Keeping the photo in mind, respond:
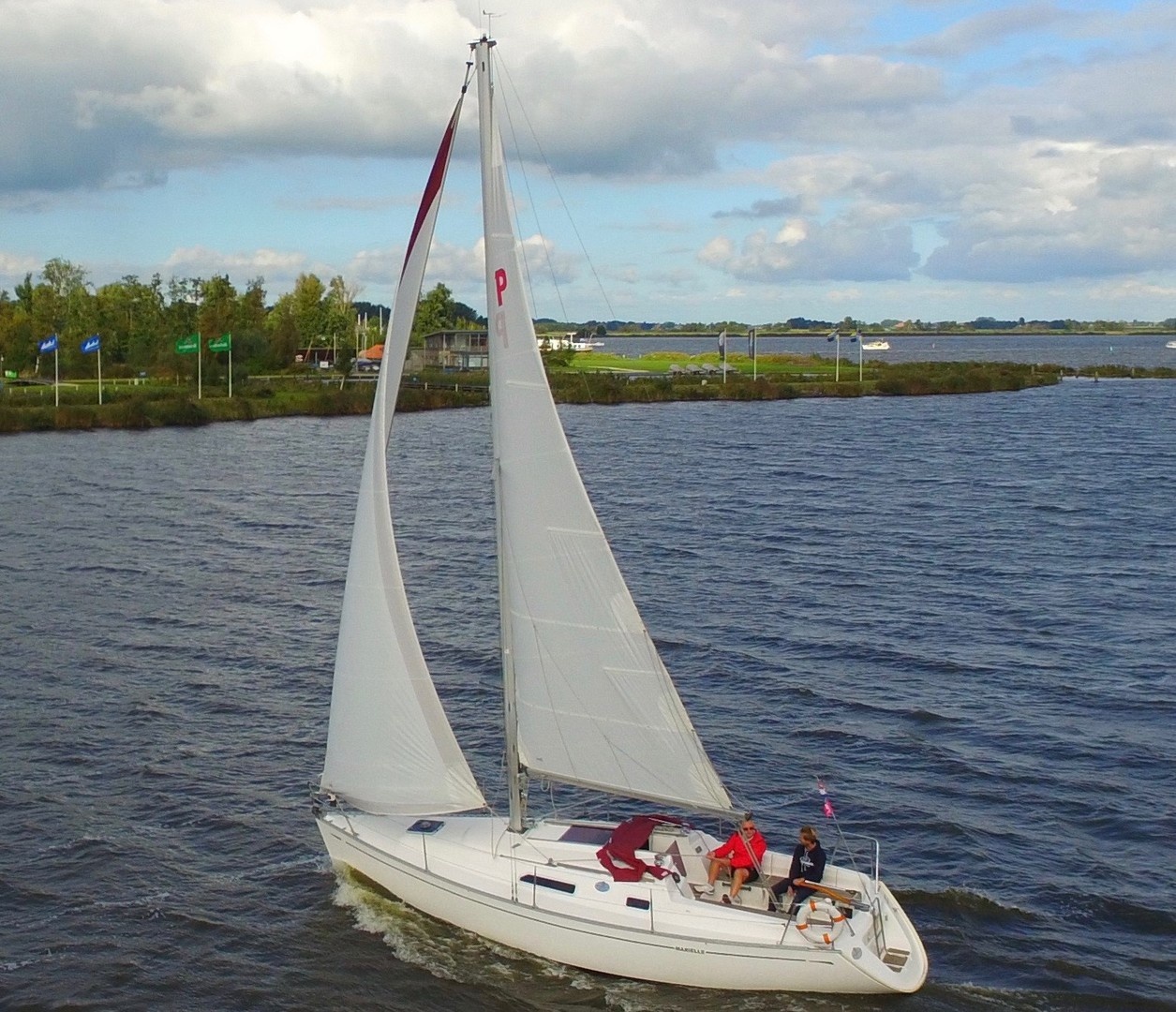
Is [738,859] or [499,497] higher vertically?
[499,497]

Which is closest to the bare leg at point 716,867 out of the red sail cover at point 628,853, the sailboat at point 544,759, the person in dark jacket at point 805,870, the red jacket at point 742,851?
the red jacket at point 742,851

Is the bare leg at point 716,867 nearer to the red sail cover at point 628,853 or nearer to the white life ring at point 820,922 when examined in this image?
the red sail cover at point 628,853

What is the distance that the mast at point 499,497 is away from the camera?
1859cm

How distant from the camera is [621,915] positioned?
63.0 feet

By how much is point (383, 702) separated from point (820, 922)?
7501 millimetres

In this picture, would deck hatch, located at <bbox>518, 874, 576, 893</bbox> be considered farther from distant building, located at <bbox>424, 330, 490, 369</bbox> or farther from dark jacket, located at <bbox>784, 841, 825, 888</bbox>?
distant building, located at <bbox>424, 330, 490, 369</bbox>

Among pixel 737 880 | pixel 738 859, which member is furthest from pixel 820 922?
pixel 738 859

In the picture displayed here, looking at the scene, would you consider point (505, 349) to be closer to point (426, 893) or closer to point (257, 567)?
point (426, 893)

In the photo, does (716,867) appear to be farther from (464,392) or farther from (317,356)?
(317,356)

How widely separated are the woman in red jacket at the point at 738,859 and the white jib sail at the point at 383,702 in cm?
387

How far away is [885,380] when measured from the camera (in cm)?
14012

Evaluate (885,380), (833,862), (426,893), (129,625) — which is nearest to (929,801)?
(833,862)

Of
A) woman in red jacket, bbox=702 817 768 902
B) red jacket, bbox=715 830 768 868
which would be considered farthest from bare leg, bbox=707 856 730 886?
red jacket, bbox=715 830 768 868

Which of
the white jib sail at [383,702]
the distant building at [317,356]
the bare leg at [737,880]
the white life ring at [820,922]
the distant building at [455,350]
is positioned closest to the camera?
the white life ring at [820,922]
